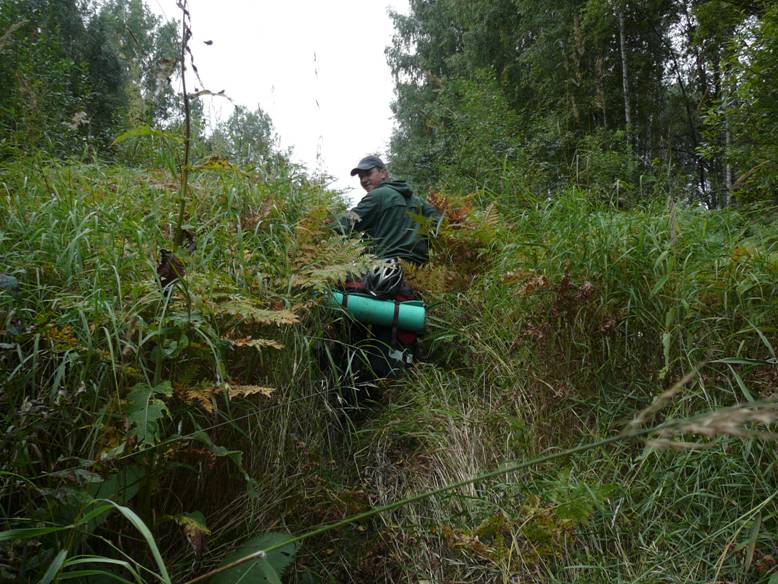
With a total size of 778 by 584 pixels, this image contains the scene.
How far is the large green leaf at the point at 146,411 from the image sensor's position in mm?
1645

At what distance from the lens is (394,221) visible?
3.99 m

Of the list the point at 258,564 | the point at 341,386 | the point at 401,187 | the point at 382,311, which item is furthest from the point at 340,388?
the point at 401,187

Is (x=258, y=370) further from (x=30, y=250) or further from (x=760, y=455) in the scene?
(x=760, y=455)

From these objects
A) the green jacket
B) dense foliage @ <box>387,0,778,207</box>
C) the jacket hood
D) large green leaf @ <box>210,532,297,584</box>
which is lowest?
large green leaf @ <box>210,532,297,584</box>

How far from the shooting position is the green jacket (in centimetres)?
386

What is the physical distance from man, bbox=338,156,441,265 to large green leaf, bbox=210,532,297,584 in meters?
2.13

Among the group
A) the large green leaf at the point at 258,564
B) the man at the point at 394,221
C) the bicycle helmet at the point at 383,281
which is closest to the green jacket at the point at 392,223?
the man at the point at 394,221

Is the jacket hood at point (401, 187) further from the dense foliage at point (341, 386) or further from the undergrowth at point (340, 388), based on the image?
the undergrowth at point (340, 388)

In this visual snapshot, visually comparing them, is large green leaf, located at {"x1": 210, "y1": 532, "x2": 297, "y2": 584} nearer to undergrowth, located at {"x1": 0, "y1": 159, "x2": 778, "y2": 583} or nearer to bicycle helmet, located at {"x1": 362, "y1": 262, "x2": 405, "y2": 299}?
undergrowth, located at {"x1": 0, "y1": 159, "x2": 778, "y2": 583}

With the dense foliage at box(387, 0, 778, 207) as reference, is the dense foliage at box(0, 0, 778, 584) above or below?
below

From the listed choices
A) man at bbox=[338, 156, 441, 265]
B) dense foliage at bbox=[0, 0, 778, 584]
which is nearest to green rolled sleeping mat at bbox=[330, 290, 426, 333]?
dense foliage at bbox=[0, 0, 778, 584]

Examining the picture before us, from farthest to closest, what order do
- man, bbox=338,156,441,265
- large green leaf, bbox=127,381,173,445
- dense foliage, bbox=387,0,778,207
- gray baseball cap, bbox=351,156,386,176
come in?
dense foliage, bbox=387,0,778,207 < gray baseball cap, bbox=351,156,386,176 < man, bbox=338,156,441,265 < large green leaf, bbox=127,381,173,445

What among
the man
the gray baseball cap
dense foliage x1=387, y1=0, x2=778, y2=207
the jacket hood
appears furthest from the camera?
dense foliage x1=387, y1=0, x2=778, y2=207

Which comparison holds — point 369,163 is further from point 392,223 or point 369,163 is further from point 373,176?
point 392,223
